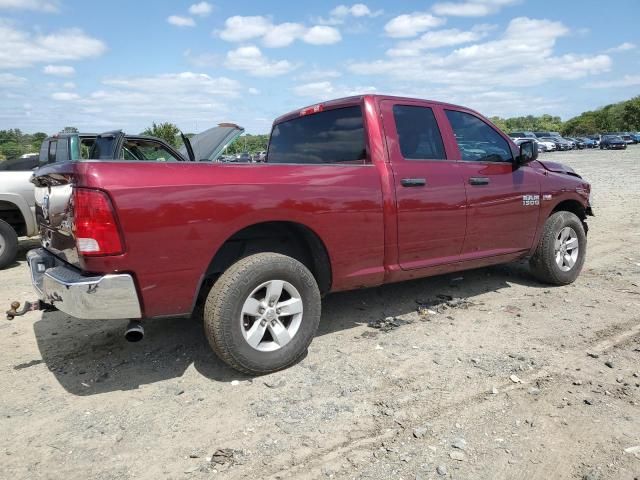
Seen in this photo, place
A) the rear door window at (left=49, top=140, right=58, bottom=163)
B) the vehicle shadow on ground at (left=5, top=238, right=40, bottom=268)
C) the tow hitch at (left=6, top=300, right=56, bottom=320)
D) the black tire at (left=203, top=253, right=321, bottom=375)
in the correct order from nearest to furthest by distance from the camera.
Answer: the black tire at (left=203, top=253, right=321, bottom=375) < the tow hitch at (left=6, top=300, right=56, bottom=320) < the rear door window at (left=49, top=140, right=58, bottom=163) < the vehicle shadow on ground at (left=5, top=238, right=40, bottom=268)

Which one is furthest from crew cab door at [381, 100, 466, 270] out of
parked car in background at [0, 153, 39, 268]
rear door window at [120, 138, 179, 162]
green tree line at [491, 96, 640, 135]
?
green tree line at [491, 96, 640, 135]

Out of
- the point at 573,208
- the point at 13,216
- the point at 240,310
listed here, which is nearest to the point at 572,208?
the point at 573,208

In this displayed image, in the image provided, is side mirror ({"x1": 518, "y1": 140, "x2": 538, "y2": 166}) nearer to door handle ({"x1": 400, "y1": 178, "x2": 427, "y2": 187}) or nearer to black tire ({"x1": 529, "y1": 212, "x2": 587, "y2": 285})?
black tire ({"x1": 529, "y1": 212, "x2": 587, "y2": 285})

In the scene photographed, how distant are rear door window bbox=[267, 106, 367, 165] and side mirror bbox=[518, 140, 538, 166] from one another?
73.0 inches

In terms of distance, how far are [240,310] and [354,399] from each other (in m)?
0.92

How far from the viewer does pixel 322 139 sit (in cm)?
438

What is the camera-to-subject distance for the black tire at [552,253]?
5.21 m

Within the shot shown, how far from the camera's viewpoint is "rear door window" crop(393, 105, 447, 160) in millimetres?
4148

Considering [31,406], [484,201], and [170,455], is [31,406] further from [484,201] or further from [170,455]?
[484,201]

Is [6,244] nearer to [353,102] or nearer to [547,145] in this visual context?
[353,102]

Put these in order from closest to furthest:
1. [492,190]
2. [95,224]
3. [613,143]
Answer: [95,224] < [492,190] < [613,143]

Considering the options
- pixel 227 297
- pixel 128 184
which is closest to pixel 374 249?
pixel 227 297

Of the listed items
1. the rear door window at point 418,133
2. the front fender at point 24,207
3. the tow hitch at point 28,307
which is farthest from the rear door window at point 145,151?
the rear door window at point 418,133

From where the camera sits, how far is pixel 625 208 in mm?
10484
